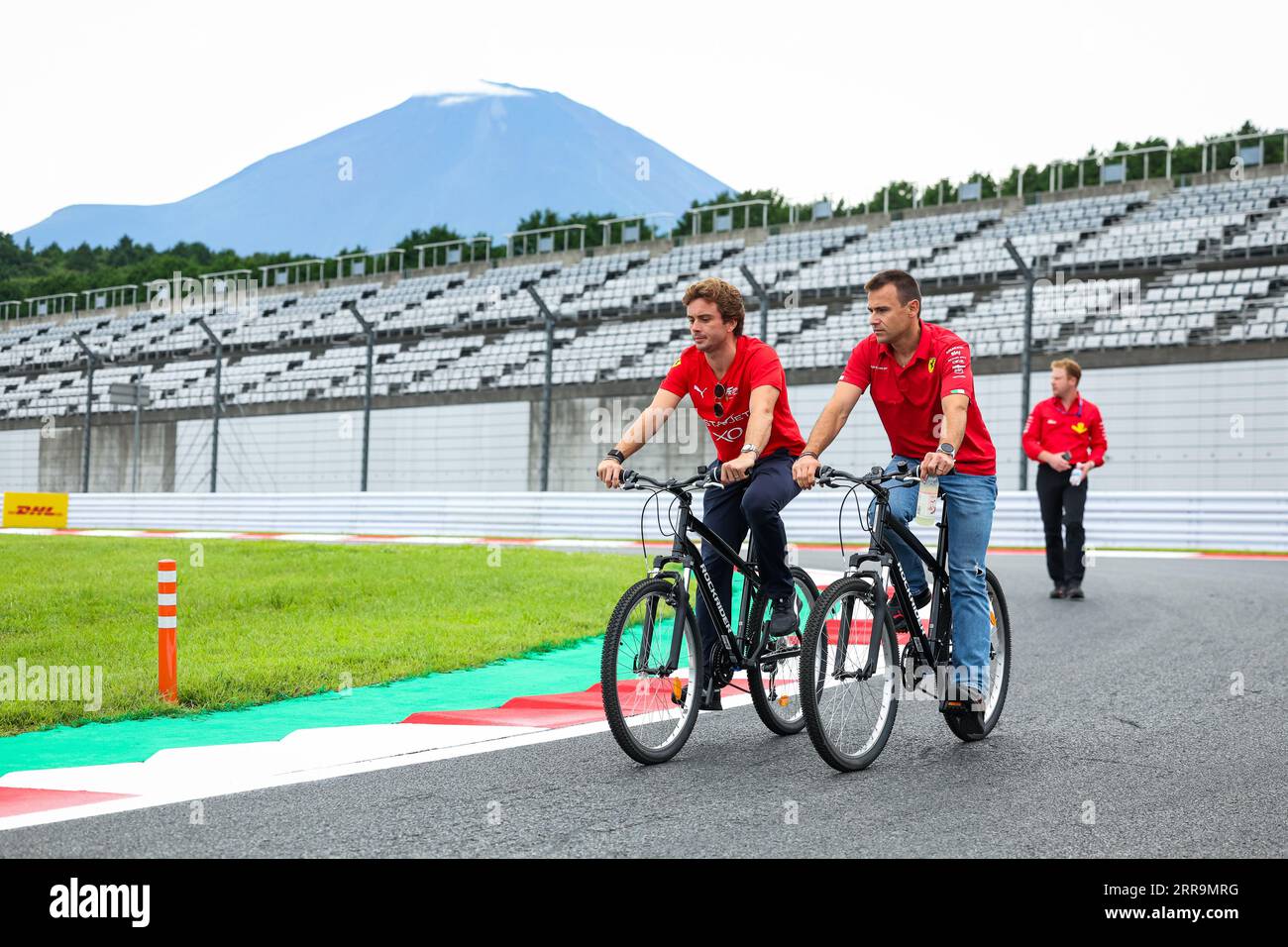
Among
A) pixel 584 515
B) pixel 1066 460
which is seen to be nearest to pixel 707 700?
pixel 1066 460

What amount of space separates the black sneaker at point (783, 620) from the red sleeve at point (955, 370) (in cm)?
110

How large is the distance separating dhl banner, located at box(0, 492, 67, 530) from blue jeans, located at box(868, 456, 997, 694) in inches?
1039

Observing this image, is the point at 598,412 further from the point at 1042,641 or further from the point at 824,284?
the point at 1042,641

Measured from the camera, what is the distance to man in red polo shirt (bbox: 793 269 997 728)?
5363 millimetres

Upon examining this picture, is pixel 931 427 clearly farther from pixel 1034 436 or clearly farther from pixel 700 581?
pixel 1034 436

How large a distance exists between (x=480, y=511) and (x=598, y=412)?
6.72m

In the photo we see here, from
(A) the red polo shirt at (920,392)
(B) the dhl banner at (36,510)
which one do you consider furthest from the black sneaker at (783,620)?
(B) the dhl banner at (36,510)

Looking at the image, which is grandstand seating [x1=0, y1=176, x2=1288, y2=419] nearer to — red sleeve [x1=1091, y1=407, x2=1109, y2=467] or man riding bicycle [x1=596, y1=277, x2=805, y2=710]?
red sleeve [x1=1091, y1=407, x2=1109, y2=467]

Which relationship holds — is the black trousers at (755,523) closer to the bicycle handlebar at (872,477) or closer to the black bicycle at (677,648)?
the black bicycle at (677,648)

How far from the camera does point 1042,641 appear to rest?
28.7ft

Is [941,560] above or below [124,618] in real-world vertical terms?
above

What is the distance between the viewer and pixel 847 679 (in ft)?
16.4

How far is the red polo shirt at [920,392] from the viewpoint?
5.45 metres
